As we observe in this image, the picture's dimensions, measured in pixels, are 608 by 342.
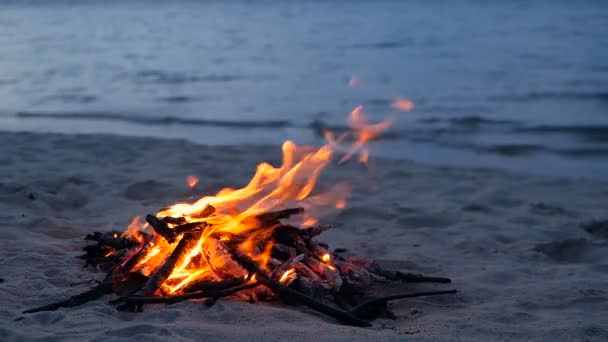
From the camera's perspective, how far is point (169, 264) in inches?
146

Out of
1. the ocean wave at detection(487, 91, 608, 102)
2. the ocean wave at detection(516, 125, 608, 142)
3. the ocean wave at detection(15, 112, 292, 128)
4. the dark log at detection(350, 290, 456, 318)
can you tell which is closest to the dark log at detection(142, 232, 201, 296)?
the dark log at detection(350, 290, 456, 318)

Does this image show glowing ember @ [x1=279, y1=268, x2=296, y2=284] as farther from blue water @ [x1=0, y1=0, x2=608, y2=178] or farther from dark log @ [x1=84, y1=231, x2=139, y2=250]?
blue water @ [x1=0, y1=0, x2=608, y2=178]

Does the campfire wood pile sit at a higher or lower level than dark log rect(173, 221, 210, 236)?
lower

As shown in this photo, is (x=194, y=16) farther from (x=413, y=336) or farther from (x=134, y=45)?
(x=413, y=336)

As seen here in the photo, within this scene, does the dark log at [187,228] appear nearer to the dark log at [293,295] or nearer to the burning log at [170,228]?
the burning log at [170,228]

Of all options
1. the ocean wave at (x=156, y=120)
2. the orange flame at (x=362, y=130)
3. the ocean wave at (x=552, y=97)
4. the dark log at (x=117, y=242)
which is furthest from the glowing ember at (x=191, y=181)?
the ocean wave at (x=552, y=97)

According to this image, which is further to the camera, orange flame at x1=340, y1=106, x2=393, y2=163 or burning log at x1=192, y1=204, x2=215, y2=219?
orange flame at x1=340, y1=106, x2=393, y2=163

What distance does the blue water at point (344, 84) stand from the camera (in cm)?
1094

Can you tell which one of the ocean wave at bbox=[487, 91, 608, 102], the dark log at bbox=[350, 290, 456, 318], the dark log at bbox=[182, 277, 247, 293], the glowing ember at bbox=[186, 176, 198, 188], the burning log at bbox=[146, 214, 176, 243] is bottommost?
the dark log at bbox=[350, 290, 456, 318]

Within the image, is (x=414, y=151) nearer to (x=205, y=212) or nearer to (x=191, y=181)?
(x=191, y=181)

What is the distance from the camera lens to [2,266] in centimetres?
423

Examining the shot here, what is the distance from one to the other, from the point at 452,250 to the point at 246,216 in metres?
2.02

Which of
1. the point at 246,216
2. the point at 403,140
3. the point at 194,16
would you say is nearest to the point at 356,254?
the point at 246,216

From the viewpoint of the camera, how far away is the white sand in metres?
3.43
